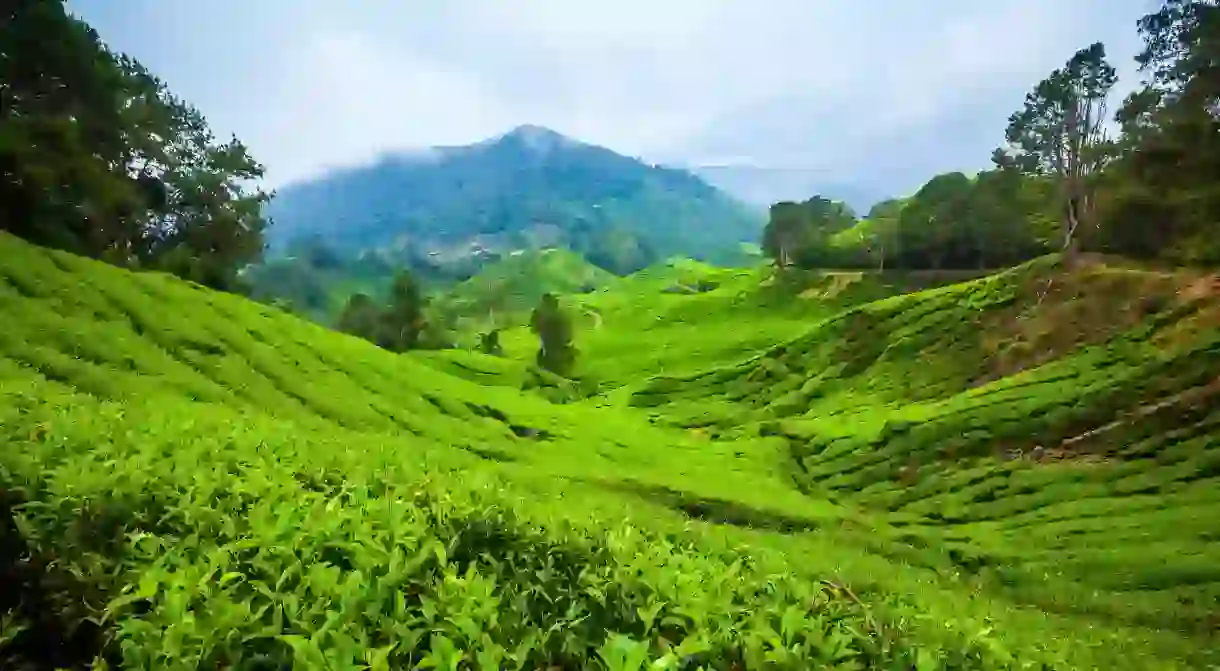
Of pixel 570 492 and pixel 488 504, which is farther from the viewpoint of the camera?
pixel 570 492

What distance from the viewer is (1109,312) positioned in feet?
Answer: 179

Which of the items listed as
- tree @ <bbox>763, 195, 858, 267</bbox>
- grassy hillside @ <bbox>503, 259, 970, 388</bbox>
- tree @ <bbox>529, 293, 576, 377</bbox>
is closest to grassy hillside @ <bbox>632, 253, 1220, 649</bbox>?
tree @ <bbox>529, 293, 576, 377</bbox>

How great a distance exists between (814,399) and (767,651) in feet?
211

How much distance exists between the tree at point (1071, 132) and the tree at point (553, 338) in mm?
57573

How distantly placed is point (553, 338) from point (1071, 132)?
63.2m

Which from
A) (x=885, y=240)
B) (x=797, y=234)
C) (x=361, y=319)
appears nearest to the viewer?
(x=361, y=319)

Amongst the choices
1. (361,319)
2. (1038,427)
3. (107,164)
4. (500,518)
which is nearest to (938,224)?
(1038,427)

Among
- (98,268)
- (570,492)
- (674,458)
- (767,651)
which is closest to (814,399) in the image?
(674,458)

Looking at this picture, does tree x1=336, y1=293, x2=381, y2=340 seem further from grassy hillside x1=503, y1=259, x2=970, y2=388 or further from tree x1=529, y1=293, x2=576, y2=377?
grassy hillside x1=503, y1=259, x2=970, y2=388

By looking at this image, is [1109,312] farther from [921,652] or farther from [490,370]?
[921,652]

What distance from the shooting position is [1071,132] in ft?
229

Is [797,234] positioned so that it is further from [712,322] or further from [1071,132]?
[1071,132]

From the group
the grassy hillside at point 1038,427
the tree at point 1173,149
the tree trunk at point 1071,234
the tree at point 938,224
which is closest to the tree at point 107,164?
the grassy hillside at point 1038,427

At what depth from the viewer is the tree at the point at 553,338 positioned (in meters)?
99.8
